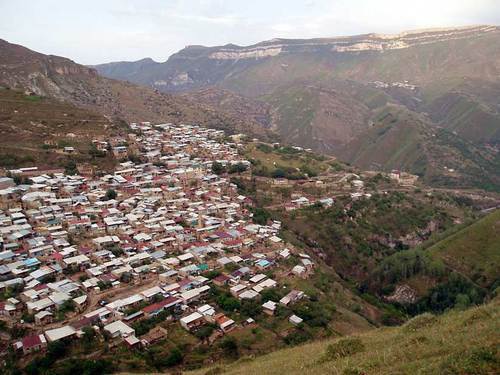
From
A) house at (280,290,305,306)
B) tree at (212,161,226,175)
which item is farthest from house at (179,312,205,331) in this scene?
tree at (212,161,226,175)

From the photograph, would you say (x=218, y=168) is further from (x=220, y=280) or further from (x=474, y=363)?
(x=474, y=363)

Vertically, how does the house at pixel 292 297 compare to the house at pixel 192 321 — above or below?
below

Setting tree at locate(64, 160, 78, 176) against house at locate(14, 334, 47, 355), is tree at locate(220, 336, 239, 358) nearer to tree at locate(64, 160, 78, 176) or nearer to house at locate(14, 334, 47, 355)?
house at locate(14, 334, 47, 355)

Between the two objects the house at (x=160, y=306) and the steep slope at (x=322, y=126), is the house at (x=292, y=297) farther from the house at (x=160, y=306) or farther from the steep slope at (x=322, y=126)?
the steep slope at (x=322, y=126)

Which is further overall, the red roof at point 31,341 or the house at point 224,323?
the house at point 224,323

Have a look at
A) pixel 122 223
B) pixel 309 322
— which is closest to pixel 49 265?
pixel 122 223

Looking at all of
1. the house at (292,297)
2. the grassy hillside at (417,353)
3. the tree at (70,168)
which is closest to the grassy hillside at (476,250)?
the house at (292,297)

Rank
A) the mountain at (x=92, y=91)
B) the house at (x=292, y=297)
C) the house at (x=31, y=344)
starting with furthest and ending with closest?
the mountain at (x=92, y=91) → the house at (x=292, y=297) → the house at (x=31, y=344)
